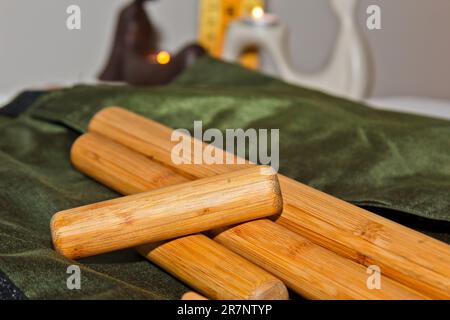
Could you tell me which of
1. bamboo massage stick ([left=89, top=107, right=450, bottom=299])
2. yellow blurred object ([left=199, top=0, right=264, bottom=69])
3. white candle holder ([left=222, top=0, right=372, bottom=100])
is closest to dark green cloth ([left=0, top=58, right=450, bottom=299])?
bamboo massage stick ([left=89, top=107, right=450, bottom=299])

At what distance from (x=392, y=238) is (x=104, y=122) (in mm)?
508

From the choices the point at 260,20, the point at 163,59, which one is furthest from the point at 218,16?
the point at 163,59

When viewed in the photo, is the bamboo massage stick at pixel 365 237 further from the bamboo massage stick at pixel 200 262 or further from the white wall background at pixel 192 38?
the white wall background at pixel 192 38

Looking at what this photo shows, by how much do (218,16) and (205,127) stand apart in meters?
1.10

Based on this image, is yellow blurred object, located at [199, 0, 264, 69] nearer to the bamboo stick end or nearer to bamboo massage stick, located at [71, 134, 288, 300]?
bamboo massage stick, located at [71, 134, 288, 300]

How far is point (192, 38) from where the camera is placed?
2.29 metres

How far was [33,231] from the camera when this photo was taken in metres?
0.78

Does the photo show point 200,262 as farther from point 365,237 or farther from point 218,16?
Result: point 218,16

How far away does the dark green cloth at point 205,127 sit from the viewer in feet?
2.23

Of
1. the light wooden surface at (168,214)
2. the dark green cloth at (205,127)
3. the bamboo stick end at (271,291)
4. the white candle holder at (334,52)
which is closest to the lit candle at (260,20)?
the white candle holder at (334,52)

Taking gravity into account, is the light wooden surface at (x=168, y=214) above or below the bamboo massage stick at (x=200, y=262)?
above

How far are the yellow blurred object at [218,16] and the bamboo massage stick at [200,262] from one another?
4.17ft

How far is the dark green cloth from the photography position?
0.68 meters

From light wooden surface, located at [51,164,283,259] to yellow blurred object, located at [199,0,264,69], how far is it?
1433 mm
